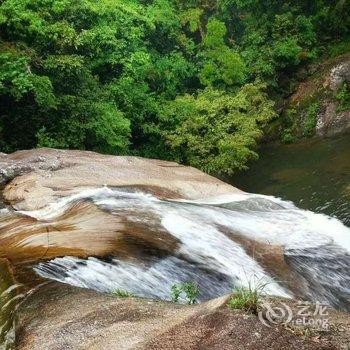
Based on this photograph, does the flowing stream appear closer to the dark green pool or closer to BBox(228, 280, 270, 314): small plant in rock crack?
the dark green pool

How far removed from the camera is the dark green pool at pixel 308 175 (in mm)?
11125

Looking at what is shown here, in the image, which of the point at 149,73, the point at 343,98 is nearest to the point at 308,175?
the point at 343,98

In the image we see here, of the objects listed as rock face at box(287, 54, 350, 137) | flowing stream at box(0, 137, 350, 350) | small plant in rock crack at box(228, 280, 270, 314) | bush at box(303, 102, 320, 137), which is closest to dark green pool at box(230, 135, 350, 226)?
bush at box(303, 102, 320, 137)

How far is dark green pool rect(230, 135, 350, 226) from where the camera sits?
11.1m

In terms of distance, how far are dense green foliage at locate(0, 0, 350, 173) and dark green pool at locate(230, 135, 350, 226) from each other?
922mm

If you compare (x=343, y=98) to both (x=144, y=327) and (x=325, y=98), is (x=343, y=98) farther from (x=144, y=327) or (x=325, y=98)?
(x=144, y=327)

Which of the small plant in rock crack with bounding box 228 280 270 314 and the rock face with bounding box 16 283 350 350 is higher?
the small plant in rock crack with bounding box 228 280 270 314

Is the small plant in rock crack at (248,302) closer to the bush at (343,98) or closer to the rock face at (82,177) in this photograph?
the rock face at (82,177)

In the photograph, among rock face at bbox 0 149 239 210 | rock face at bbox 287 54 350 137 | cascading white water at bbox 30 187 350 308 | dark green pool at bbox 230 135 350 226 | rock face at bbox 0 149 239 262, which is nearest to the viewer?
cascading white water at bbox 30 187 350 308

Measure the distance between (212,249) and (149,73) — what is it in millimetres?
13493

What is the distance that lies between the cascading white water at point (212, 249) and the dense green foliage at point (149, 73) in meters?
5.41

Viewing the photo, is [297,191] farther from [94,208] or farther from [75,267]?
[75,267]

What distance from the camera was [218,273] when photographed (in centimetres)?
588

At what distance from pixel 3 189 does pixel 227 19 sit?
19.9 meters
